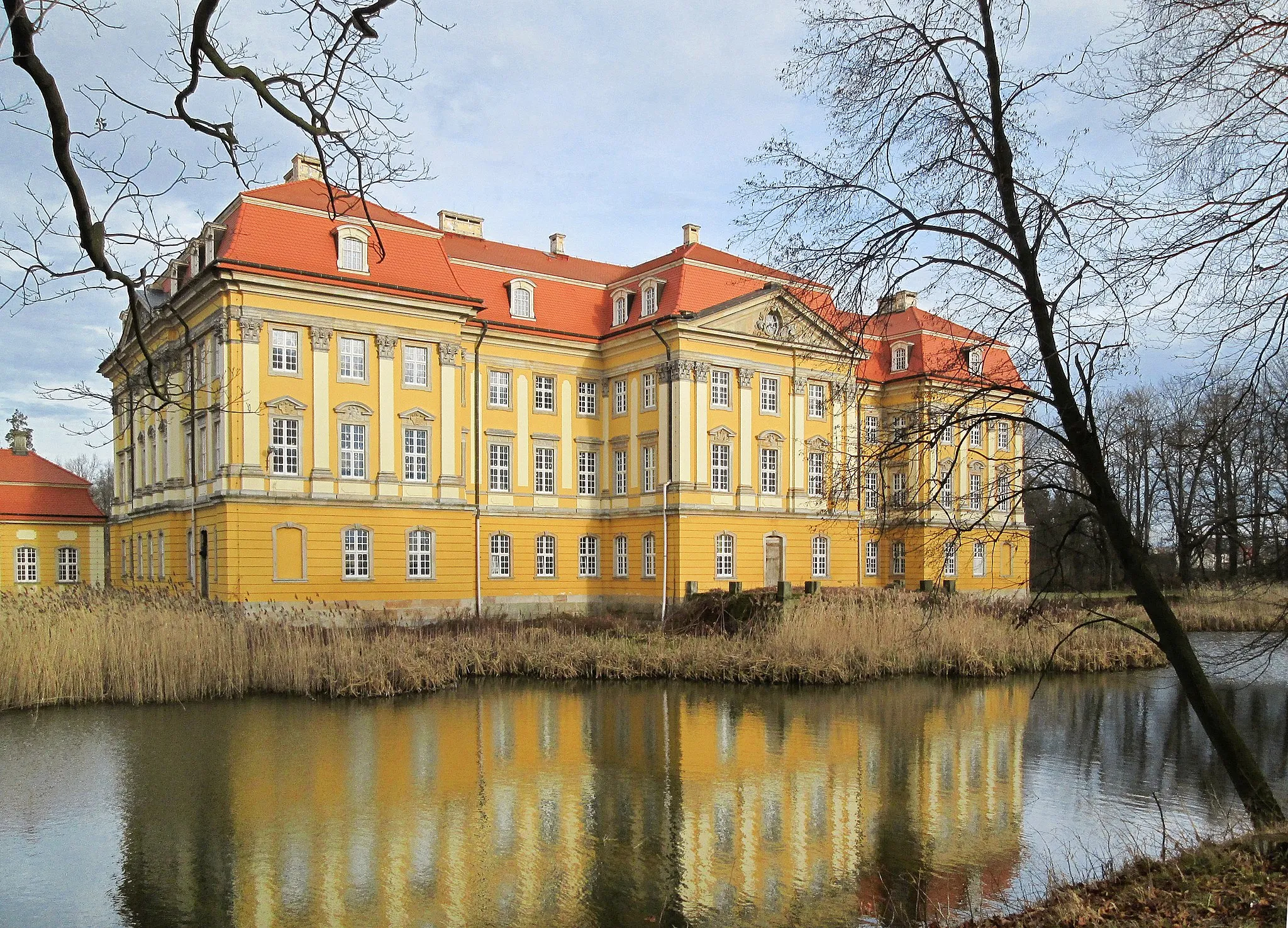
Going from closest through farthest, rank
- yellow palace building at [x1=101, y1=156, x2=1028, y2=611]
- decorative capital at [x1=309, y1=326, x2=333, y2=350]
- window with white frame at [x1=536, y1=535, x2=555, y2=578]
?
yellow palace building at [x1=101, y1=156, x2=1028, y2=611] → decorative capital at [x1=309, y1=326, x2=333, y2=350] → window with white frame at [x1=536, y1=535, x2=555, y2=578]

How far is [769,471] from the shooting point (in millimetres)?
38219

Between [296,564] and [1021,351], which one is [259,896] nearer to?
[1021,351]

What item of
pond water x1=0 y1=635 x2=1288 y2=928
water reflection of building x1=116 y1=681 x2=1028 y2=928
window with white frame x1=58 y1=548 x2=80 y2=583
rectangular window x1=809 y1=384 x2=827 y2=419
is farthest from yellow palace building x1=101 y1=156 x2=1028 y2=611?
water reflection of building x1=116 y1=681 x2=1028 y2=928

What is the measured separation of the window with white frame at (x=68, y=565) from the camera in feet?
151

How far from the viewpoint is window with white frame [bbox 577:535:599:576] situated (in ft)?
127

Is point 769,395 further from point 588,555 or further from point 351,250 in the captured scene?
point 351,250

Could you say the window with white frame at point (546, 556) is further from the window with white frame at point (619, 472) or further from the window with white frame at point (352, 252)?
the window with white frame at point (352, 252)

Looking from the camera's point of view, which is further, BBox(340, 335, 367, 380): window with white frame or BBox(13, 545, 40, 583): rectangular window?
BBox(13, 545, 40, 583): rectangular window

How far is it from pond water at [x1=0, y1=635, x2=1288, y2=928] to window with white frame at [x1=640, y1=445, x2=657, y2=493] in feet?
63.6

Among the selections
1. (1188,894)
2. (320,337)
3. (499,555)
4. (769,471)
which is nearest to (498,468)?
(499,555)

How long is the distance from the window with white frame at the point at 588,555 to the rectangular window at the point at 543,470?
2.28 m

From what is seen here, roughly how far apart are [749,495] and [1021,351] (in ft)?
93.1

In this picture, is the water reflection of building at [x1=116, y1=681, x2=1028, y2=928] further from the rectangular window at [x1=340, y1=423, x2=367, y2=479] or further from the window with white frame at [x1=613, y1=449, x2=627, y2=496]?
the window with white frame at [x1=613, y1=449, x2=627, y2=496]

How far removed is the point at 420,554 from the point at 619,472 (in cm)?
878
